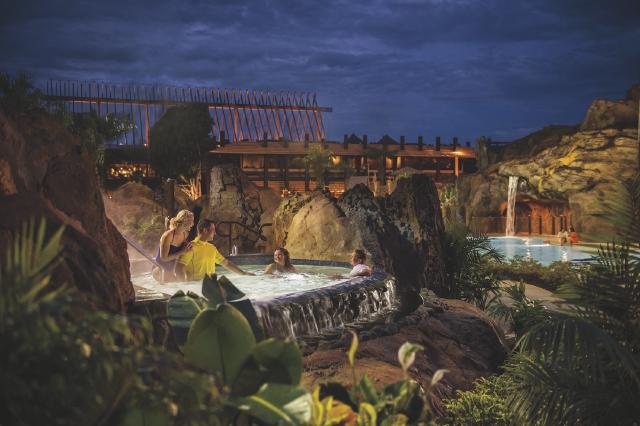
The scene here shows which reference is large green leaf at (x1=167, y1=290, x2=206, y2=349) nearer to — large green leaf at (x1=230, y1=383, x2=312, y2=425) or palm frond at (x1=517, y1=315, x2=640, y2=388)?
large green leaf at (x1=230, y1=383, x2=312, y2=425)

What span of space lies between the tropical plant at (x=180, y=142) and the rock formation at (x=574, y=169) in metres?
13.3

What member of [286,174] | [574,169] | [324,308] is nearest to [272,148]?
[286,174]

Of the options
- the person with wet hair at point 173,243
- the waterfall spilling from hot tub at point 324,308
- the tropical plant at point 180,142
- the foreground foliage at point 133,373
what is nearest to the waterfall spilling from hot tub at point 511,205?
the tropical plant at point 180,142

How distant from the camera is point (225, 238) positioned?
17781mm

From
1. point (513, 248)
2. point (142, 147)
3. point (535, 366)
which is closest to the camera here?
point (535, 366)

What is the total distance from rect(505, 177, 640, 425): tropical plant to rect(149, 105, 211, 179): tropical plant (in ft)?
85.6

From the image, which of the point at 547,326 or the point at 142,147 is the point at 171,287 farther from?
the point at 142,147

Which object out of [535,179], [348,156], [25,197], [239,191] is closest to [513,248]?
[535,179]

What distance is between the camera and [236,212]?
58.8 feet

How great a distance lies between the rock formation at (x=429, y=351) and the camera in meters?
4.95

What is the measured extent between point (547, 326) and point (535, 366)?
0.25m

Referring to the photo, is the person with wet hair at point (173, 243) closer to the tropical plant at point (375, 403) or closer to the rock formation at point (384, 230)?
the rock formation at point (384, 230)

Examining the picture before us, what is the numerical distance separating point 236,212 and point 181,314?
16.2 metres

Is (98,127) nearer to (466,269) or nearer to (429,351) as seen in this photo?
(466,269)
